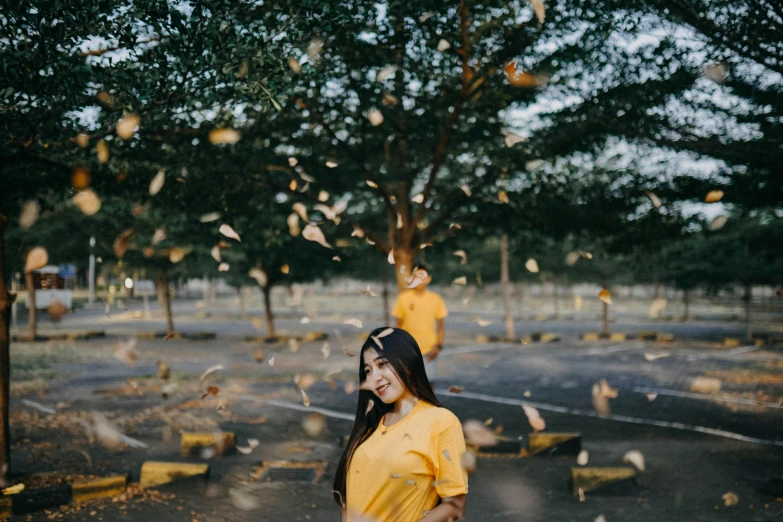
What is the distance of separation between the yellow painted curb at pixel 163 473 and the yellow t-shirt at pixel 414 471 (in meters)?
4.54

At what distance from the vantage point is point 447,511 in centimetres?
244

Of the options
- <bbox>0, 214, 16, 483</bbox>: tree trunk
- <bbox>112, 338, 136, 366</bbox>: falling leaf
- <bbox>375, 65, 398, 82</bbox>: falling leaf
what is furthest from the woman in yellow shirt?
<bbox>375, 65, 398, 82</bbox>: falling leaf

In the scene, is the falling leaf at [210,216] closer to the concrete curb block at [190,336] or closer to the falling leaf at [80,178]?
the falling leaf at [80,178]

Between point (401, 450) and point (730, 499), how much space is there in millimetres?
5023

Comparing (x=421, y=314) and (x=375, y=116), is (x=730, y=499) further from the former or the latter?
(x=375, y=116)

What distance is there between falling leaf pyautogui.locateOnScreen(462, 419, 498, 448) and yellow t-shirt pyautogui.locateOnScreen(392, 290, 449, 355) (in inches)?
50.1

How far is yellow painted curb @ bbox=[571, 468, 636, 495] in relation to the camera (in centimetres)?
633

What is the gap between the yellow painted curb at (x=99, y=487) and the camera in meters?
6.04

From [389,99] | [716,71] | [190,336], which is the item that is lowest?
[190,336]

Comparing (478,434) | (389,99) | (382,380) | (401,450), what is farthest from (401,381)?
(389,99)

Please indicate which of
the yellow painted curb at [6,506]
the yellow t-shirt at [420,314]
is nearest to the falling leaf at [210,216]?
the yellow t-shirt at [420,314]

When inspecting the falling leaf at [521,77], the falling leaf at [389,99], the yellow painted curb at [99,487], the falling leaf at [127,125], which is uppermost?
the falling leaf at [521,77]

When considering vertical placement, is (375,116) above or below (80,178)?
above

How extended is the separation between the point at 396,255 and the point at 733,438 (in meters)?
5.92
